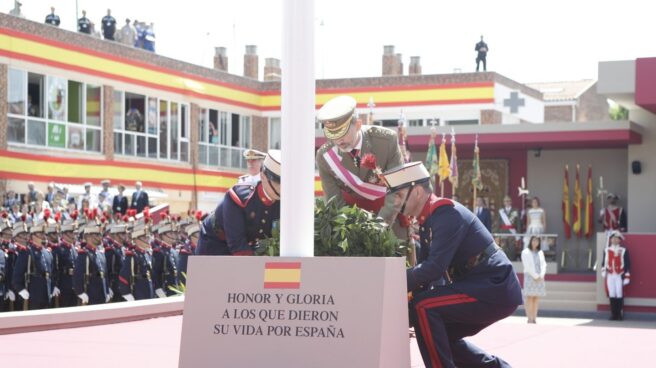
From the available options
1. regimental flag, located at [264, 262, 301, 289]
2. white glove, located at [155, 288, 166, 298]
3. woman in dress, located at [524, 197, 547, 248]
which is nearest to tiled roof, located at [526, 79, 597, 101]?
woman in dress, located at [524, 197, 547, 248]

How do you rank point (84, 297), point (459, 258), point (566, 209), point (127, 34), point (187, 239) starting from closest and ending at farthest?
point (459, 258) → point (84, 297) → point (187, 239) → point (566, 209) → point (127, 34)

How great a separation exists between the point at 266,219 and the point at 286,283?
5.61 feet

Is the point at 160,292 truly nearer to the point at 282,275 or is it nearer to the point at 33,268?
the point at 33,268

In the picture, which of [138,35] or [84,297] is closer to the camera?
[84,297]

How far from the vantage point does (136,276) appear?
18672 mm

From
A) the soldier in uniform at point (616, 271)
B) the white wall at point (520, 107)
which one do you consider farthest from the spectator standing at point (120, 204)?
the white wall at point (520, 107)

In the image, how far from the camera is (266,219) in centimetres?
763

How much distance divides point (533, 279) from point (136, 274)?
7151mm

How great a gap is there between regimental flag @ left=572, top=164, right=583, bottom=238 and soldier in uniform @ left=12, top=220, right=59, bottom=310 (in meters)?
14.8

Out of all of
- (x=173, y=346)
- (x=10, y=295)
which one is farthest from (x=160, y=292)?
(x=173, y=346)

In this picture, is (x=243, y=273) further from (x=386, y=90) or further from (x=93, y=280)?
(x=386, y=90)

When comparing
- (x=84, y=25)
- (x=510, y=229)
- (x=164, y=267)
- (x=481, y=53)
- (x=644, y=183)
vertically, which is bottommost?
(x=164, y=267)

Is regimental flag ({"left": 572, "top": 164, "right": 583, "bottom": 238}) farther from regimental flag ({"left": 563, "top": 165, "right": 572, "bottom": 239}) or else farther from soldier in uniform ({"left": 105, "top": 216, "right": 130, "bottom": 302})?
soldier in uniform ({"left": 105, "top": 216, "right": 130, "bottom": 302})

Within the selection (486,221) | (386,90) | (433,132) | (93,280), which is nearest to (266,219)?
(93,280)
